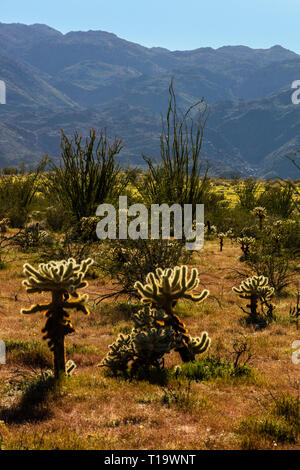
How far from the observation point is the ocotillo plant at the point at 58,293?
190 inches

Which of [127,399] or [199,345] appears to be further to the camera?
[199,345]

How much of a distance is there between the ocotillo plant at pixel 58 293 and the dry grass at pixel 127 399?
1.72ft

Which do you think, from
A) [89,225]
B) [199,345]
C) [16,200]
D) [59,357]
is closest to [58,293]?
[59,357]

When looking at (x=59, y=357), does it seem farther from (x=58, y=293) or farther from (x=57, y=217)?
(x=57, y=217)

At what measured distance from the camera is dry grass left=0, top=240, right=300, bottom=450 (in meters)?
3.74

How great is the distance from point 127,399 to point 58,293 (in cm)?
150

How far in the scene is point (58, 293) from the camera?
16.3 ft

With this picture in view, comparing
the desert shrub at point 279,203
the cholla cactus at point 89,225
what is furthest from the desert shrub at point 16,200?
the desert shrub at point 279,203

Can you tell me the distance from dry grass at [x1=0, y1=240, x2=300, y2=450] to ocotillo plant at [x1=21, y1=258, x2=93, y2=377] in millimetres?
523

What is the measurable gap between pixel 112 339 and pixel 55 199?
29.2 feet

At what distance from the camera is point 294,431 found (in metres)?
3.89

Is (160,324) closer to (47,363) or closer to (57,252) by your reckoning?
(47,363)

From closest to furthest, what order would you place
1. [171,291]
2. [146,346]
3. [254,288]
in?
[146,346] < [171,291] < [254,288]

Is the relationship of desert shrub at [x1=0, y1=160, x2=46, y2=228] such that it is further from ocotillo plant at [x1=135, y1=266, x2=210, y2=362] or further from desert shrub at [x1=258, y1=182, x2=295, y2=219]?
ocotillo plant at [x1=135, y1=266, x2=210, y2=362]
